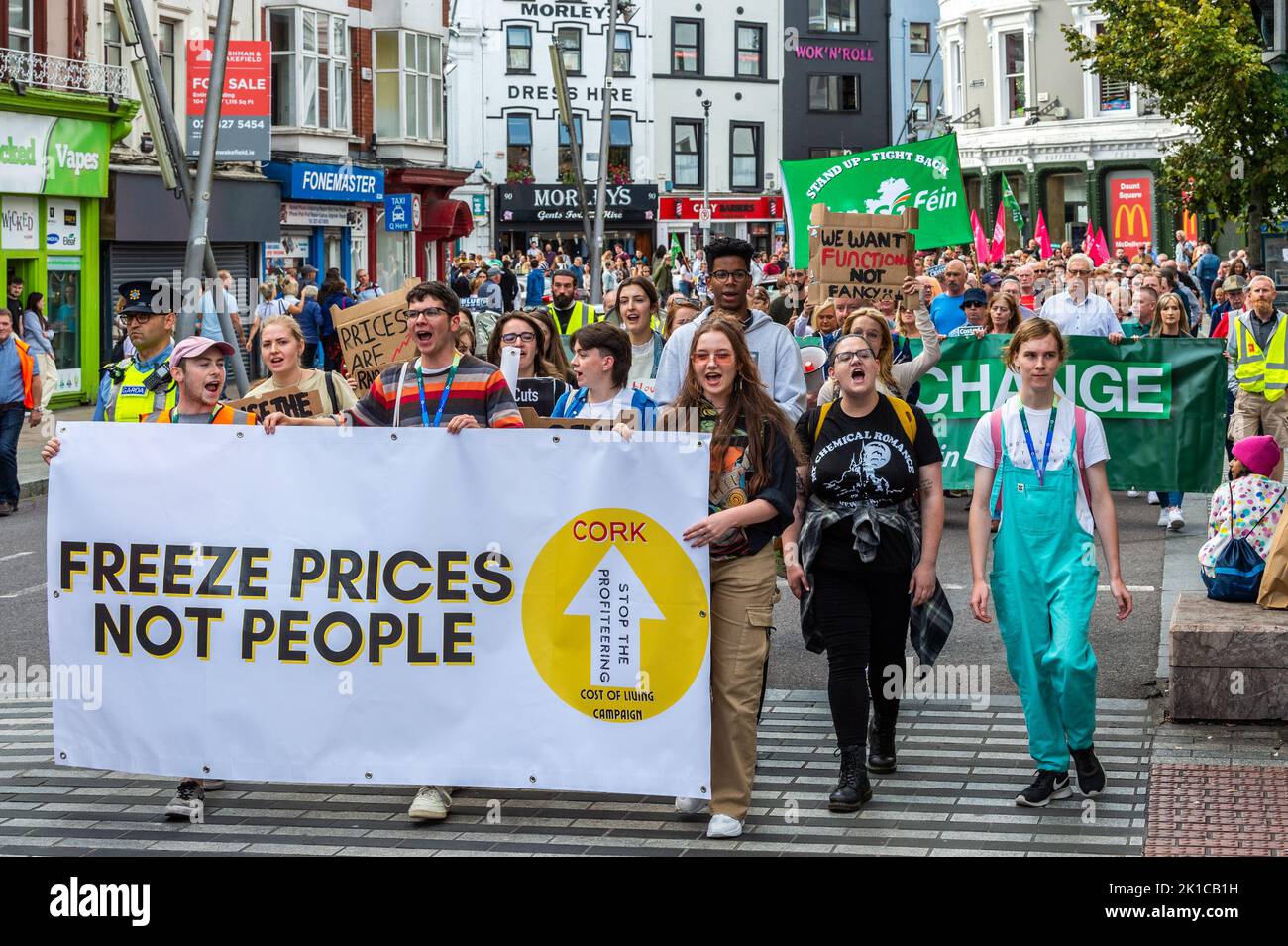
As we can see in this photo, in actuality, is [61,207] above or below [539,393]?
above

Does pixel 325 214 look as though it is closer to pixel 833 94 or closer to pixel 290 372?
pixel 290 372

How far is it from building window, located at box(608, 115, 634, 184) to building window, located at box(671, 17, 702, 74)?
299 centimetres

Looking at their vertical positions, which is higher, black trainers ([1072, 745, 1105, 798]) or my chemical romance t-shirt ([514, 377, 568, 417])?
my chemical romance t-shirt ([514, 377, 568, 417])

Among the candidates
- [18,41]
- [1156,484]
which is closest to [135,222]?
[18,41]

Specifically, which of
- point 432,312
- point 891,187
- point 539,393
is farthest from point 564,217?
point 432,312

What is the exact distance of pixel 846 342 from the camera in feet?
24.0

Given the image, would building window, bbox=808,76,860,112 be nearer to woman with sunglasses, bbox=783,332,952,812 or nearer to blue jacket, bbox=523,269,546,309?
blue jacket, bbox=523,269,546,309

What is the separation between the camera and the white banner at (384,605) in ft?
22.4

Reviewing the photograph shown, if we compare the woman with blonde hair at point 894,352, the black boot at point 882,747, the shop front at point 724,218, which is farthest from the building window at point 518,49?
the black boot at point 882,747

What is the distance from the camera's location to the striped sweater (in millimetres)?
A: 7527

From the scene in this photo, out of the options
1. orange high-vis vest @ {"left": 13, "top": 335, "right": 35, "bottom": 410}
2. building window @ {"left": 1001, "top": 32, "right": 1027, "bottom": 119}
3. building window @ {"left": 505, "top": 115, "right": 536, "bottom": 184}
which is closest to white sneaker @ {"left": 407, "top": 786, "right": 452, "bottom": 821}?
orange high-vis vest @ {"left": 13, "top": 335, "right": 35, "bottom": 410}

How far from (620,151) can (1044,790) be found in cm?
6073

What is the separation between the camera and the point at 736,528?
6.88 meters

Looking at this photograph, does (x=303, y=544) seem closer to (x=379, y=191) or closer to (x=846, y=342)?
(x=846, y=342)
